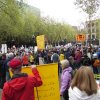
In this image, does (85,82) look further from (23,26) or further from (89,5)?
(23,26)

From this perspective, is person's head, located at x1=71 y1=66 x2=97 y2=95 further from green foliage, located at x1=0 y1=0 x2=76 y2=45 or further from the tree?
green foliage, located at x1=0 y1=0 x2=76 y2=45

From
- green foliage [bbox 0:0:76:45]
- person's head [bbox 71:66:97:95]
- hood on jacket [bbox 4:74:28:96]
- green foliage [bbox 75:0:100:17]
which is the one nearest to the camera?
person's head [bbox 71:66:97:95]

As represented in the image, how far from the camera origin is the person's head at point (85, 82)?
14.5ft

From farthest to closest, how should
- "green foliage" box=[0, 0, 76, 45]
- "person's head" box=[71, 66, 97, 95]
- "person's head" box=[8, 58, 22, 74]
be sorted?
"green foliage" box=[0, 0, 76, 45] → "person's head" box=[8, 58, 22, 74] → "person's head" box=[71, 66, 97, 95]

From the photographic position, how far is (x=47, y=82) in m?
8.82

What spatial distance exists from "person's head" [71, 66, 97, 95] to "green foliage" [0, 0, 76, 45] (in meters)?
28.9

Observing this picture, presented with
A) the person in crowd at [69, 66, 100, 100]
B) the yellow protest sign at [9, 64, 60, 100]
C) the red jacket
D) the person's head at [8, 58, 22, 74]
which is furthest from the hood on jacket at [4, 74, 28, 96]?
the yellow protest sign at [9, 64, 60, 100]

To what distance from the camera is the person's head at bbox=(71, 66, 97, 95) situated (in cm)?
442

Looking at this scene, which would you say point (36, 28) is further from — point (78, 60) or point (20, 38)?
point (78, 60)

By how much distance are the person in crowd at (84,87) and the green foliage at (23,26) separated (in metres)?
28.9

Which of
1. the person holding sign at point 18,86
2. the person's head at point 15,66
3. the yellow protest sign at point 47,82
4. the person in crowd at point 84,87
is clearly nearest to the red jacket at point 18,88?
the person holding sign at point 18,86

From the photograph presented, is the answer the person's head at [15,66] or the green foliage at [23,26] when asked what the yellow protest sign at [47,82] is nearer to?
the person's head at [15,66]

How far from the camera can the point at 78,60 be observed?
24.4 m

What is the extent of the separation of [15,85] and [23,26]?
48656 millimetres
